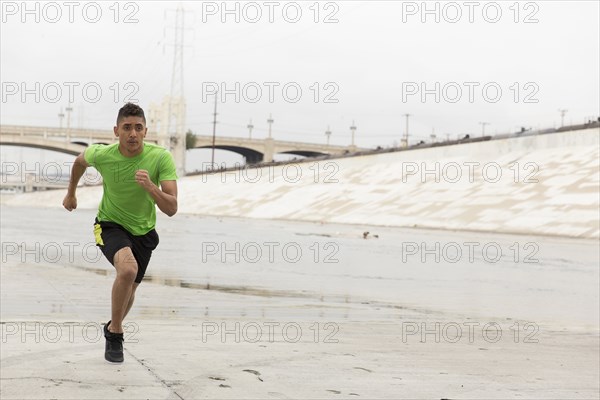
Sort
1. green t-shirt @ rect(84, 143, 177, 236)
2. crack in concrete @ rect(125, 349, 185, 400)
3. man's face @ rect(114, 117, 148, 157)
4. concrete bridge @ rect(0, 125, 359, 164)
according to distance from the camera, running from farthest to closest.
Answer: concrete bridge @ rect(0, 125, 359, 164) < green t-shirt @ rect(84, 143, 177, 236) < man's face @ rect(114, 117, 148, 157) < crack in concrete @ rect(125, 349, 185, 400)

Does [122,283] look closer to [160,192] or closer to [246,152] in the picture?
[160,192]

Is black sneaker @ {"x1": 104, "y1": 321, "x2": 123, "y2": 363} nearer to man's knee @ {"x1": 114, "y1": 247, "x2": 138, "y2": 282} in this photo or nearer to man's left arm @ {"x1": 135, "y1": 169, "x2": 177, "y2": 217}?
man's knee @ {"x1": 114, "y1": 247, "x2": 138, "y2": 282}

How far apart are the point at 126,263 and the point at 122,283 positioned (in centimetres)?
18

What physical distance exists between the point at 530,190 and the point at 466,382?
51216 mm

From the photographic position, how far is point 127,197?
19.0 ft

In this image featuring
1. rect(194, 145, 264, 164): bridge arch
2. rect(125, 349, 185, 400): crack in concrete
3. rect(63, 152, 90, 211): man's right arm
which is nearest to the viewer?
rect(125, 349, 185, 400): crack in concrete

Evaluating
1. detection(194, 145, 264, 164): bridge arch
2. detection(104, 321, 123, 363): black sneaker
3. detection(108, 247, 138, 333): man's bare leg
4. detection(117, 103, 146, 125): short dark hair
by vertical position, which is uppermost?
detection(194, 145, 264, 164): bridge arch

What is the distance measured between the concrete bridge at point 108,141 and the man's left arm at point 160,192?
11817 cm

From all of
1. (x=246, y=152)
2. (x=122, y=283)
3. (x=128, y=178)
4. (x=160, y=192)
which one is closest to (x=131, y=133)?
(x=128, y=178)

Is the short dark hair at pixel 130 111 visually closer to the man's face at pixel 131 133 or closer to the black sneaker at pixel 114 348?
the man's face at pixel 131 133

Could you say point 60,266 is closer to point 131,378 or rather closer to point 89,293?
point 89,293

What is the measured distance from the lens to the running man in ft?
18.2

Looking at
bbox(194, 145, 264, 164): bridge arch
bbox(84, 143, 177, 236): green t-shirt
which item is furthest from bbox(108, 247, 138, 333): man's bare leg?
bbox(194, 145, 264, 164): bridge arch

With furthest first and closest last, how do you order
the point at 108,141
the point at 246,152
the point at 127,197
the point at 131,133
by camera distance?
the point at 246,152 → the point at 108,141 → the point at 127,197 → the point at 131,133
